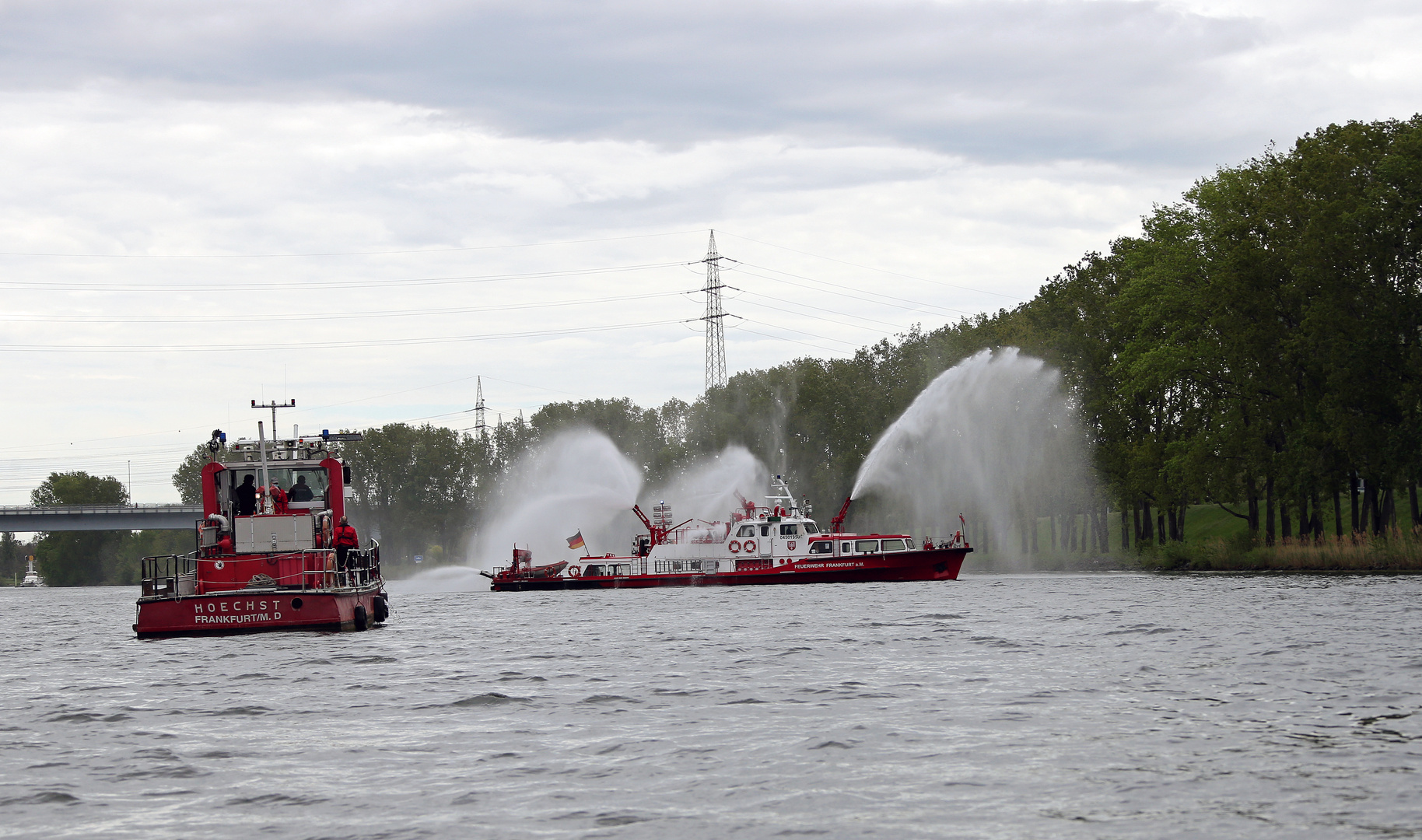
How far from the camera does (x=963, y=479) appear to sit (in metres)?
103

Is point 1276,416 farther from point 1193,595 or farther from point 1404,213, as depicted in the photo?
point 1193,595

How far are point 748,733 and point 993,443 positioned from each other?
79.7m

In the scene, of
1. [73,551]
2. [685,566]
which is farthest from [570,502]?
[73,551]

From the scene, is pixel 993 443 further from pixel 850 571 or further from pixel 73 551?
pixel 73 551

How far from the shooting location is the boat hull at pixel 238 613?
34.9m

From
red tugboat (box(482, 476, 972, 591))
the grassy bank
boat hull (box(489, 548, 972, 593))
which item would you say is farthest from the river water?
red tugboat (box(482, 476, 972, 591))

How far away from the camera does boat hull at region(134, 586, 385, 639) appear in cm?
3488

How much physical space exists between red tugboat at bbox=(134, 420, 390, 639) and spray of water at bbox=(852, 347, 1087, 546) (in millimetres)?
45111

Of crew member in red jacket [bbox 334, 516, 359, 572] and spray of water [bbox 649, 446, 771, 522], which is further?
spray of water [bbox 649, 446, 771, 522]

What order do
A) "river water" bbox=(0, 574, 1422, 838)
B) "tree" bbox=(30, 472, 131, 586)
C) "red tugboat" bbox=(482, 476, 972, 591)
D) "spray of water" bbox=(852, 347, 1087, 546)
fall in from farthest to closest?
"tree" bbox=(30, 472, 131, 586) → "spray of water" bbox=(852, 347, 1087, 546) → "red tugboat" bbox=(482, 476, 972, 591) → "river water" bbox=(0, 574, 1422, 838)

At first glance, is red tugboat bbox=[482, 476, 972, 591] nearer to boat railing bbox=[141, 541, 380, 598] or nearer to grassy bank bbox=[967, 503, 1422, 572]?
grassy bank bbox=[967, 503, 1422, 572]

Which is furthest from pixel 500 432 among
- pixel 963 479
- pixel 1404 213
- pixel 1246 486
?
pixel 1404 213

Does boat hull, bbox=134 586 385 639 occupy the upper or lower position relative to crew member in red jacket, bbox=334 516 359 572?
lower

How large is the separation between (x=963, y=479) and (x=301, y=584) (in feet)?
238
